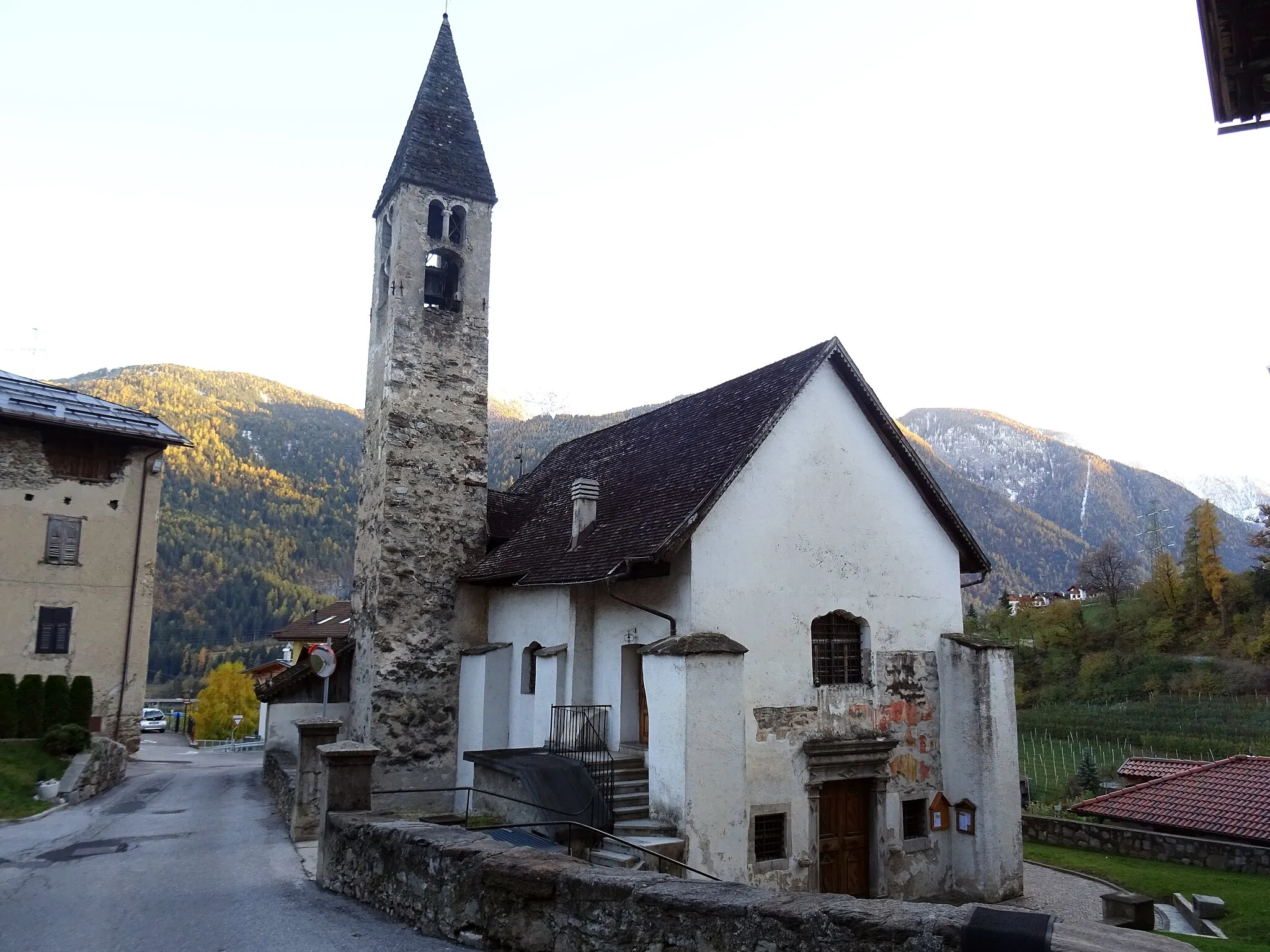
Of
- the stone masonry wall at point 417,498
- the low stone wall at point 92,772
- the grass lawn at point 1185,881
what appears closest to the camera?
the grass lawn at point 1185,881

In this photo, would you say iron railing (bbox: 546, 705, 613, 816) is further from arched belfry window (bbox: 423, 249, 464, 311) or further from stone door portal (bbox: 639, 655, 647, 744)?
arched belfry window (bbox: 423, 249, 464, 311)

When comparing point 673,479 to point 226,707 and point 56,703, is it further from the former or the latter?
point 226,707

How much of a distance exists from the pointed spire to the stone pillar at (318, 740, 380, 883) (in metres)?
15.6

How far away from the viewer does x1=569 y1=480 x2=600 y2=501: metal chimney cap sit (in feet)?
56.5

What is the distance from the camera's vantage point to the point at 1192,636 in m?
68.4

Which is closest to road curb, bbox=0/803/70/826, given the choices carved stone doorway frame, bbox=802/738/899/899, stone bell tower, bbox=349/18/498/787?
stone bell tower, bbox=349/18/498/787

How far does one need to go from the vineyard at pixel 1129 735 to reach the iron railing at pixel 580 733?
21.2 m

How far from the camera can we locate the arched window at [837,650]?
15227 millimetres

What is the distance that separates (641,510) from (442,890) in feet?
27.9

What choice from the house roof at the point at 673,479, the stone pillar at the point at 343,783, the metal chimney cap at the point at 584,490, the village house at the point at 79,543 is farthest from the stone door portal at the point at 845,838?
the village house at the point at 79,543

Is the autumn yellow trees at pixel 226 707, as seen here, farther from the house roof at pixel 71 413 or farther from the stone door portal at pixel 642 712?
the stone door portal at pixel 642 712

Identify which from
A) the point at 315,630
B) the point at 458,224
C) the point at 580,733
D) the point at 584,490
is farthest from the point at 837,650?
the point at 315,630

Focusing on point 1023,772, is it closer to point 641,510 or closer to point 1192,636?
point 641,510

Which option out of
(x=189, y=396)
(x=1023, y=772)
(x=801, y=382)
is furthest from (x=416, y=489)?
(x=189, y=396)
